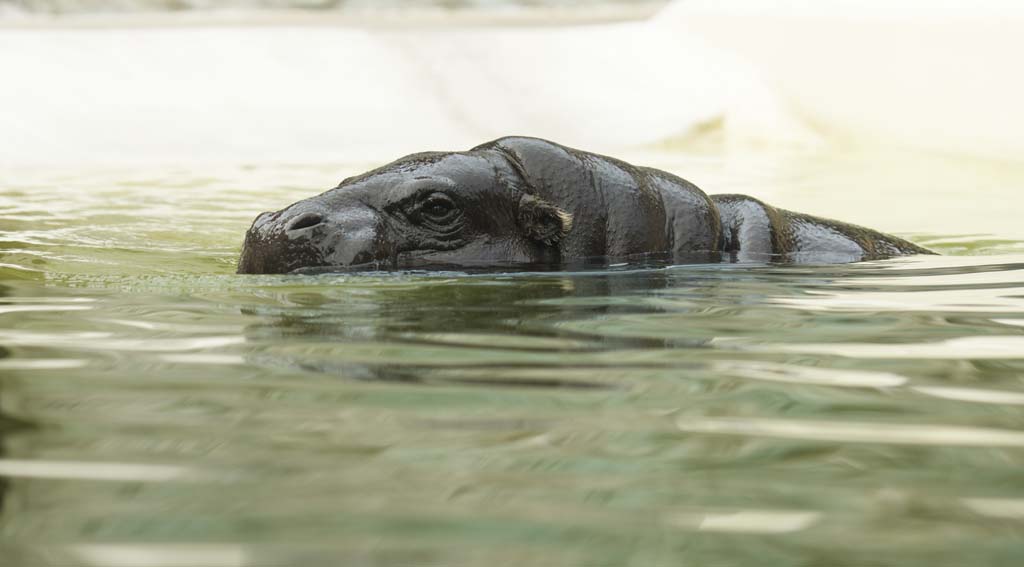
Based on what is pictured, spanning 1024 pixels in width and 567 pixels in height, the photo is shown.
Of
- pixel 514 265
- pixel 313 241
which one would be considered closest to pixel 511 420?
pixel 313 241

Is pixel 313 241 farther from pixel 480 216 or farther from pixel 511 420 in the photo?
pixel 511 420

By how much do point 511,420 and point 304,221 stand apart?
2.85 meters

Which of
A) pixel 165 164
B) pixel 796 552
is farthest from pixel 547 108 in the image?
pixel 796 552

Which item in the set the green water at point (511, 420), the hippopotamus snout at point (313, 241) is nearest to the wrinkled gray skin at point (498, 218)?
the hippopotamus snout at point (313, 241)

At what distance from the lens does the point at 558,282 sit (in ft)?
17.2

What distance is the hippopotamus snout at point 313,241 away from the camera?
549cm

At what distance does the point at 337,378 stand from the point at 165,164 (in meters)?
10.1

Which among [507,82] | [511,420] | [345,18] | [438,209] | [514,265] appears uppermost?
[345,18]

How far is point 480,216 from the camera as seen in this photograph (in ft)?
19.0

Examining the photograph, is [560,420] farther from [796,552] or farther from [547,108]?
[547,108]

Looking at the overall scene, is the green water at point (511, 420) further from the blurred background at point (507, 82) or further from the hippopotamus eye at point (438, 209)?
the blurred background at point (507, 82)

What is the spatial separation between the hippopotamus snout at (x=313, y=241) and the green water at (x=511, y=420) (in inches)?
7.3

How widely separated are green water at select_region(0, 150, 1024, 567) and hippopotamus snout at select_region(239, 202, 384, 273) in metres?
0.19

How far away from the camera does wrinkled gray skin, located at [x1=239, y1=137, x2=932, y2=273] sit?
554cm
